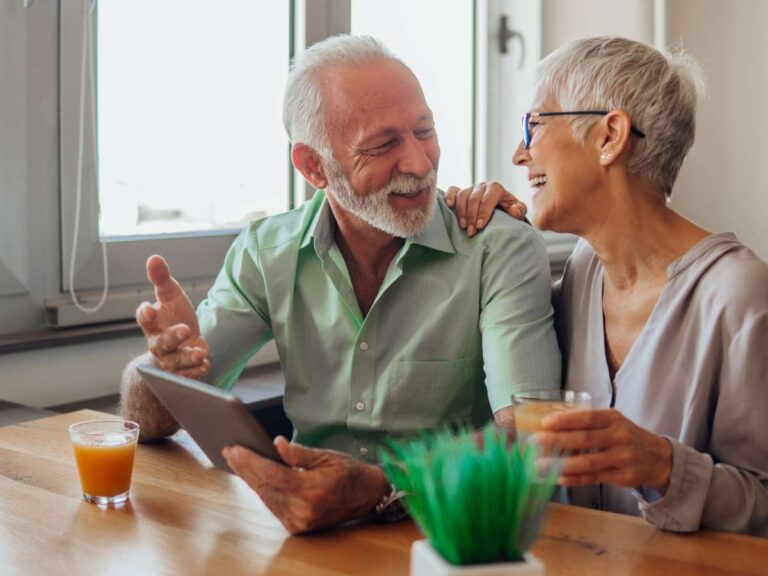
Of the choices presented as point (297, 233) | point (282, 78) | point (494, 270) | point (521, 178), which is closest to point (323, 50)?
point (297, 233)

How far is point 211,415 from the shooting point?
4.65 ft

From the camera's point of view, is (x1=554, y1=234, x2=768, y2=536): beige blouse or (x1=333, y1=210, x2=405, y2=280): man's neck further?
(x1=333, y1=210, x2=405, y2=280): man's neck

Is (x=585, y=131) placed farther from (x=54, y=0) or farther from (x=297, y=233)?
(x=54, y=0)

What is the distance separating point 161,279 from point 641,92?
889mm

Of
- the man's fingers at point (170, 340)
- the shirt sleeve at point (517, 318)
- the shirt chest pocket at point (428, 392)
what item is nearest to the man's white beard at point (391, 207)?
the shirt sleeve at point (517, 318)

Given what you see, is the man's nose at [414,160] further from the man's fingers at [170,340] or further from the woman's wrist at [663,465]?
the woman's wrist at [663,465]

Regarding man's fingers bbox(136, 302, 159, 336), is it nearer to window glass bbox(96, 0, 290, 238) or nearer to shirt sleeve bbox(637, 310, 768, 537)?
shirt sleeve bbox(637, 310, 768, 537)

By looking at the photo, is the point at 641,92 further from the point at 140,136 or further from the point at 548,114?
the point at 140,136

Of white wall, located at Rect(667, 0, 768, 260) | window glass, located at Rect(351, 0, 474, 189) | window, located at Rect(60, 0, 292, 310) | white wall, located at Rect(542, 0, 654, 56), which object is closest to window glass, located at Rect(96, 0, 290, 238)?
window, located at Rect(60, 0, 292, 310)

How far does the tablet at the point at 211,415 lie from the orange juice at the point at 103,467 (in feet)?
0.33

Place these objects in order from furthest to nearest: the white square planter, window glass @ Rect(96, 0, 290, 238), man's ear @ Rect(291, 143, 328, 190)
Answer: window glass @ Rect(96, 0, 290, 238) → man's ear @ Rect(291, 143, 328, 190) → the white square planter

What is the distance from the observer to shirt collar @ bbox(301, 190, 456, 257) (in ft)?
6.63

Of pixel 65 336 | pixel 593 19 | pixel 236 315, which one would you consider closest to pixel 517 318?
pixel 236 315

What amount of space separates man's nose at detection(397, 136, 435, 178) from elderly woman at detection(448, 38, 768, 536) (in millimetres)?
180
